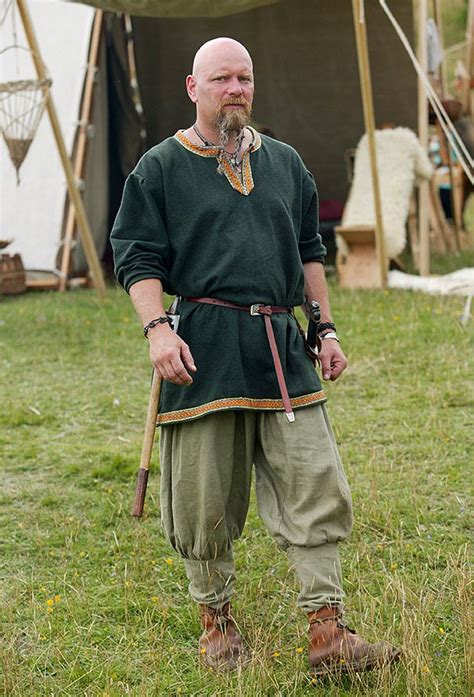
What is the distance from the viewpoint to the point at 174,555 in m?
3.98

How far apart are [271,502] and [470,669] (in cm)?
71

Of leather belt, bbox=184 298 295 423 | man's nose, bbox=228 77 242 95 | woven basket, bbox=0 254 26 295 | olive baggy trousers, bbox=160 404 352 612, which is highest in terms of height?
man's nose, bbox=228 77 242 95

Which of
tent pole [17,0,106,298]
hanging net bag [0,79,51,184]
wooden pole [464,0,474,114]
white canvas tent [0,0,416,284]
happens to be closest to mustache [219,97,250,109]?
hanging net bag [0,79,51,184]

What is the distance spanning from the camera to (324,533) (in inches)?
118

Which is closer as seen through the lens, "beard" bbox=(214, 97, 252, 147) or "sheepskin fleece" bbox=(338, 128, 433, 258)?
"beard" bbox=(214, 97, 252, 147)

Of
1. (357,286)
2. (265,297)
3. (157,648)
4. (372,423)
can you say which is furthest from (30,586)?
(357,286)

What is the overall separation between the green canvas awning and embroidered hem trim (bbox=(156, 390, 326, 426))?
5450mm

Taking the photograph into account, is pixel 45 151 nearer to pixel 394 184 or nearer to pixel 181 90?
pixel 181 90

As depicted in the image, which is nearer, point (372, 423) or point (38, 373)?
point (372, 423)

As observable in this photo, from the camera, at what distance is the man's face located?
2.99 metres

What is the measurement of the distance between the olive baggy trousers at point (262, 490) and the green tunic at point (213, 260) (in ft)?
0.25

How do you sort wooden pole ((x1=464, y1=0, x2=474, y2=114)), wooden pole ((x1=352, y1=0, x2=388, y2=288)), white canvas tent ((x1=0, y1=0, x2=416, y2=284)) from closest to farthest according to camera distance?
1. wooden pole ((x1=352, y1=0, x2=388, y2=288))
2. white canvas tent ((x1=0, y1=0, x2=416, y2=284))
3. wooden pole ((x1=464, y1=0, x2=474, y2=114))

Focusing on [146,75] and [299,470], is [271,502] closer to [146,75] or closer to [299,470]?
[299,470]

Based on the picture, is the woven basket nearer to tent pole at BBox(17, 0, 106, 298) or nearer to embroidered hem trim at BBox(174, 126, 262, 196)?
tent pole at BBox(17, 0, 106, 298)
